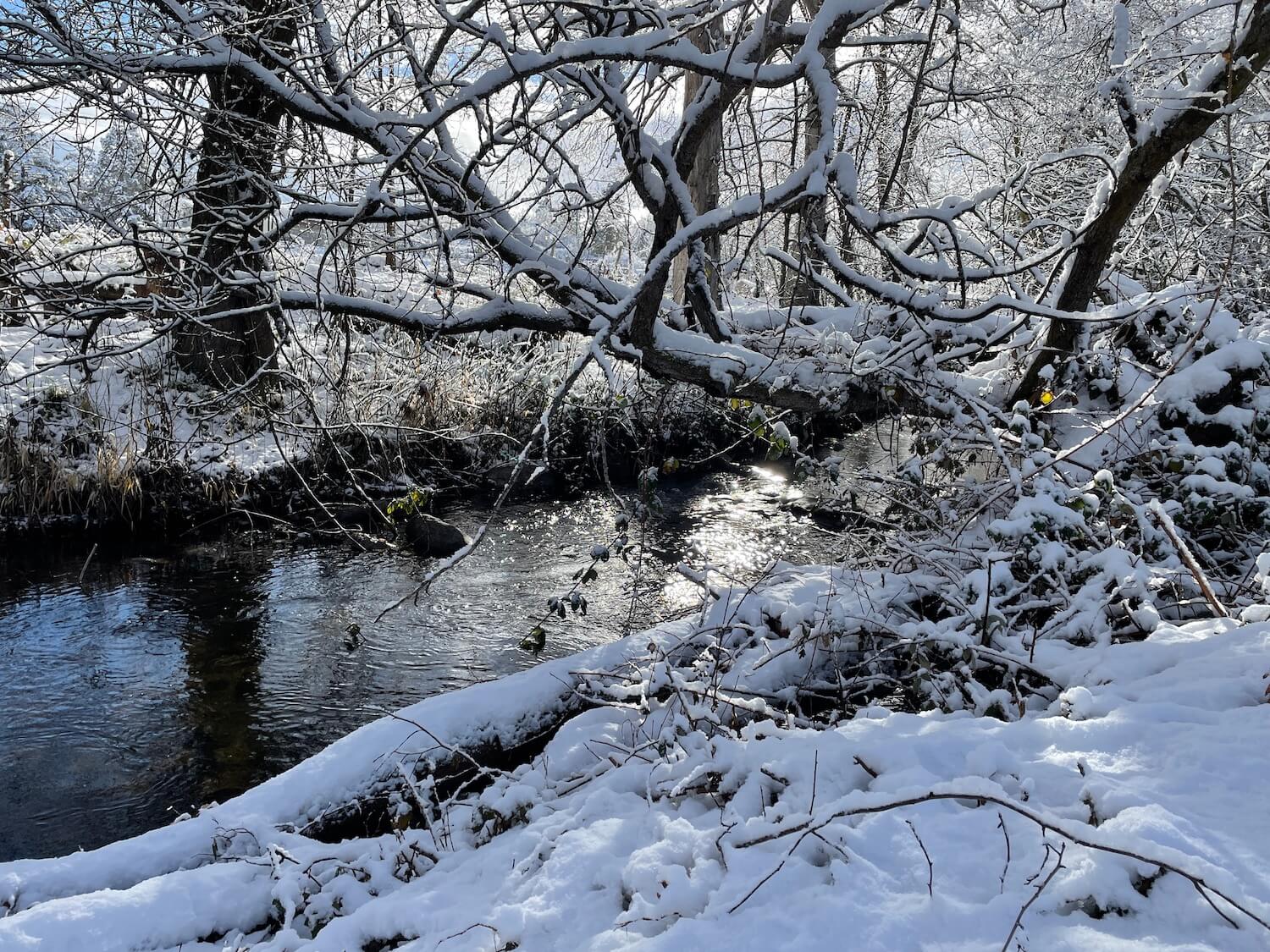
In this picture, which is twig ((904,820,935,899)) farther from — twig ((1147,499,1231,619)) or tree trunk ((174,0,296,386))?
tree trunk ((174,0,296,386))

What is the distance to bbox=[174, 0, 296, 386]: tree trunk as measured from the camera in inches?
165

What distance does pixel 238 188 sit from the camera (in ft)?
19.5

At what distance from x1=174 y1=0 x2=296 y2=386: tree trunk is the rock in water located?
96.5 inches

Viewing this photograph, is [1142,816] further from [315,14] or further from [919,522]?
[315,14]

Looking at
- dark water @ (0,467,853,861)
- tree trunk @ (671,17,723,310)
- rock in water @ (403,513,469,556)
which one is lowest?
dark water @ (0,467,853,861)

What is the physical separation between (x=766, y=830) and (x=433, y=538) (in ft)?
19.9

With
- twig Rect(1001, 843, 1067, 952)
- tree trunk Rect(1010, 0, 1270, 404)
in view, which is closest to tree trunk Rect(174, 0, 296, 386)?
twig Rect(1001, 843, 1067, 952)

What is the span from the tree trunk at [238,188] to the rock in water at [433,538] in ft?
8.04

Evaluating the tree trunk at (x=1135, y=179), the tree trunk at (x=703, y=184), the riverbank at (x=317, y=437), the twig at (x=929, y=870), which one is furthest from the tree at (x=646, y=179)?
the twig at (x=929, y=870)

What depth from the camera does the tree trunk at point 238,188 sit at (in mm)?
4180

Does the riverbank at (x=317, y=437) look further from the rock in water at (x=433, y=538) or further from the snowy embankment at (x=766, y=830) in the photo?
the snowy embankment at (x=766, y=830)

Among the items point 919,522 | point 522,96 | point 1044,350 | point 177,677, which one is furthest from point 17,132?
point 1044,350

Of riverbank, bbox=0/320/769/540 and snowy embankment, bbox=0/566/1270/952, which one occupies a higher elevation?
riverbank, bbox=0/320/769/540

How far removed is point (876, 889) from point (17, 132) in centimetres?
555
